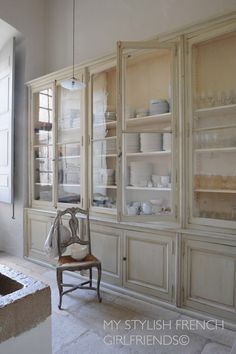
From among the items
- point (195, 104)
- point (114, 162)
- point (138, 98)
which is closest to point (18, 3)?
point (138, 98)

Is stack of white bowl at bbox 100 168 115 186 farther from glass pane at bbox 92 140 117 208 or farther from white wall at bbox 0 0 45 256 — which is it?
white wall at bbox 0 0 45 256

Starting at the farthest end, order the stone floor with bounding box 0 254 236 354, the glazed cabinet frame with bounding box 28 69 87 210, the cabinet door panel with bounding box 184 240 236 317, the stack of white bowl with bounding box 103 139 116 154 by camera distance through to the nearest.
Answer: the glazed cabinet frame with bounding box 28 69 87 210 < the stack of white bowl with bounding box 103 139 116 154 < the cabinet door panel with bounding box 184 240 236 317 < the stone floor with bounding box 0 254 236 354

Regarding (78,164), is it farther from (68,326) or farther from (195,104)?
(68,326)

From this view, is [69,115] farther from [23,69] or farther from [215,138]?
[215,138]

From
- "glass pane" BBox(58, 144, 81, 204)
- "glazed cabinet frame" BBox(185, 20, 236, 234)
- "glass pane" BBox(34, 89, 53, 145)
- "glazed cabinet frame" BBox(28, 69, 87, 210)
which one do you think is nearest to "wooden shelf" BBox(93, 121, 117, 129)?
"glazed cabinet frame" BBox(28, 69, 87, 210)

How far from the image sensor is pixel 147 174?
283 centimetres

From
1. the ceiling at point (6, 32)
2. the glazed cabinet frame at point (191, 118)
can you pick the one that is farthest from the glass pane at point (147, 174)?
the ceiling at point (6, 32)

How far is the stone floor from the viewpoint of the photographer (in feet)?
6.47

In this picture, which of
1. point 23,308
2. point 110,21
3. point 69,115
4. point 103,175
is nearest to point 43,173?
point 69,115

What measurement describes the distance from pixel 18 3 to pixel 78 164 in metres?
2.50

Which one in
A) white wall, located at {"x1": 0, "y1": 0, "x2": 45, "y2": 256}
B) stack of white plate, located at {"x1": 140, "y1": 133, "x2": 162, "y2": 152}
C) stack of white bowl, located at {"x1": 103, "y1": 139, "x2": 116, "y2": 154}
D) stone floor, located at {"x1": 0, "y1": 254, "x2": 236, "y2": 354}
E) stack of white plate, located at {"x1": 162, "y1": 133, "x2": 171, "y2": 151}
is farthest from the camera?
white wall, located at {"x1": 0, "y1": 0, "x2": 45, "y2": 256}

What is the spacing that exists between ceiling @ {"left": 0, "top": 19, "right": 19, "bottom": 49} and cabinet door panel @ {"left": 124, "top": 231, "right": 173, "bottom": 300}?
10.8 ft

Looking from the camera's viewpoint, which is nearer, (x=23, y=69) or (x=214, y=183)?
(x=214, y=183)

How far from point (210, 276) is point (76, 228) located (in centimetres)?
142
